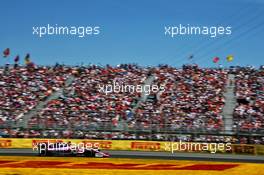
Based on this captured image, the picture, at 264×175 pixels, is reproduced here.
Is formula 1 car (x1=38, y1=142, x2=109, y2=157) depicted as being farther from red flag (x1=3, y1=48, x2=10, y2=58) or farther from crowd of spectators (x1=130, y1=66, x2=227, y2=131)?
red flag (x1=3, y1=48, x2=10, y2=58)

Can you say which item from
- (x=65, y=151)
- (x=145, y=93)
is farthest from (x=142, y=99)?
(x=65, y=151)

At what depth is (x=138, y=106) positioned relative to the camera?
3931 cm

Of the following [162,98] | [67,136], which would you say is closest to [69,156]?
[67,136]

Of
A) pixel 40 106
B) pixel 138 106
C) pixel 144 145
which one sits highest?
pixel 40 106

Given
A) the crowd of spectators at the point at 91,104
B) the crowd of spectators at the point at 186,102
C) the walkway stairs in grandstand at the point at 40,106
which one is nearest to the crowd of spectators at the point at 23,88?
the walkway stairs in grandstand at the point at 40,106

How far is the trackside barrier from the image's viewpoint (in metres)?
35.2

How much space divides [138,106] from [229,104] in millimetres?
7342

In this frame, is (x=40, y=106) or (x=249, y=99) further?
(x=40, y=106)

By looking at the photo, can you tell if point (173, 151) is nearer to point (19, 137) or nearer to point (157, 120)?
point (157, 120)

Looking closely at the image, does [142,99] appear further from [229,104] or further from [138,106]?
[229,104]

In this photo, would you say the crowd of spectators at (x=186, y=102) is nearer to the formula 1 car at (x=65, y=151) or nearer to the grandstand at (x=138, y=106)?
the grandstand at (x=138, y=106)

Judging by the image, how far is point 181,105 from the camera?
125 feet

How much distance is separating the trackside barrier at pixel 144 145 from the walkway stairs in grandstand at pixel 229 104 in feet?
5.01

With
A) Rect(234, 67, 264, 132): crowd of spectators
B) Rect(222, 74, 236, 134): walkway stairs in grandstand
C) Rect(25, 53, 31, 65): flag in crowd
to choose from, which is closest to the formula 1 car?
Rect(222, 74, 236, 134): walkway stairs in grandstand
